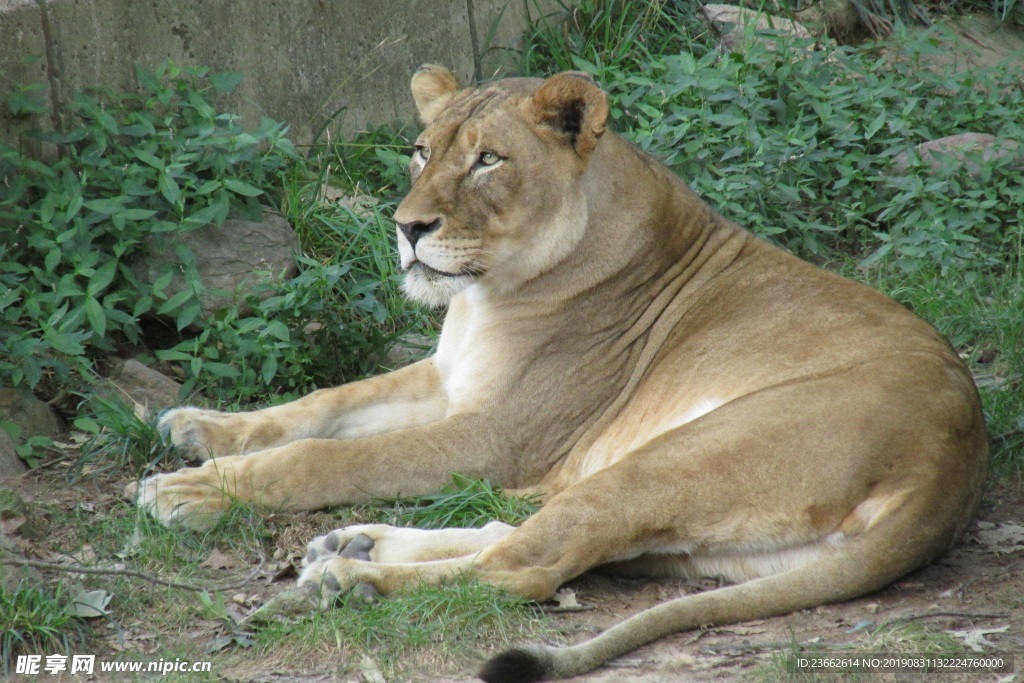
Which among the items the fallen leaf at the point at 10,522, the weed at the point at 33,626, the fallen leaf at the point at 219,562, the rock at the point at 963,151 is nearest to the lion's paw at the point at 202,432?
the fallen leaf at the point at 219,562

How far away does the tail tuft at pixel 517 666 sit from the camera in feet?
9.82

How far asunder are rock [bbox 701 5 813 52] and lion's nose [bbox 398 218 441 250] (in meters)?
3.60

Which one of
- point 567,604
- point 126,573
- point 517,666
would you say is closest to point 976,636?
point 567,604

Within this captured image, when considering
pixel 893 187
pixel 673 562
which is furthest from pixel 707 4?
pixel 673 562

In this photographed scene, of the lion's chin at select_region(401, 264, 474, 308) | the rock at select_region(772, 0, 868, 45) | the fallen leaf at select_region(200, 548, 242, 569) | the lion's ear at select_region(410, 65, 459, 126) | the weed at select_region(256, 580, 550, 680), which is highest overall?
the lion's ear at select_region(410, 65, 459, 126)

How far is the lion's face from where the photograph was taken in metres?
4.21

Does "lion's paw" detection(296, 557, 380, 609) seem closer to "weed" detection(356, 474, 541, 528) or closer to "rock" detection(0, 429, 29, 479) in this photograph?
"weed" detection(356, 474, 541, 528)

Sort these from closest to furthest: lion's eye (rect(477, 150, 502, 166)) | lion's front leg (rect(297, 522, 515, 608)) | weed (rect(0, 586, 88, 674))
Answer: weed (rect(0, 586, 88, 674))
lion's front leg (rect(297, 522, 515, 608))
lion's eye (rect(477, 150, 502, 166))

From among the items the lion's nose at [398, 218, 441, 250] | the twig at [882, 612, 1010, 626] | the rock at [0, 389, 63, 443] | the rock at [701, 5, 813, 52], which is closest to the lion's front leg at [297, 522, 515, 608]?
the lion's nose at [398, 218, 441, 250]

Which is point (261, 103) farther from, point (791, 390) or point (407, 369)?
point (791, 390)

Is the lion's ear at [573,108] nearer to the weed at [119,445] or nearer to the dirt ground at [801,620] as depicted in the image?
the dirt ground at [801,620]

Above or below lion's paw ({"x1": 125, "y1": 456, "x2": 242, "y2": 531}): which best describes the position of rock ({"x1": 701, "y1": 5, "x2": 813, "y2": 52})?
above

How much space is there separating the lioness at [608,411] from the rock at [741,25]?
9.61ft

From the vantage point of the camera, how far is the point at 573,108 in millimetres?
4297
